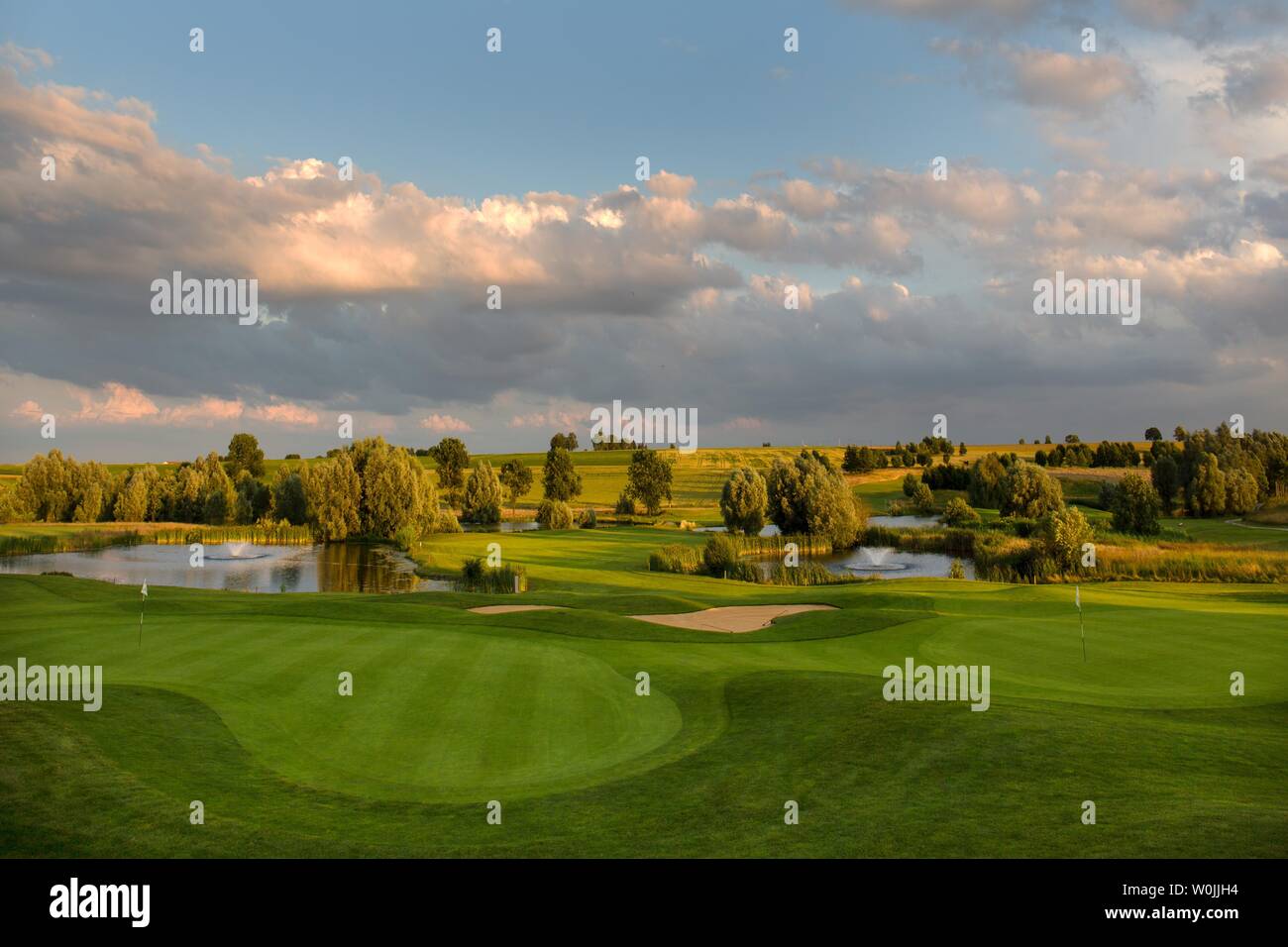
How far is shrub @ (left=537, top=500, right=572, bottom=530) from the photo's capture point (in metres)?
75.6

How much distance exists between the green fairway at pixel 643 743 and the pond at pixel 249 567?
26.1 meters

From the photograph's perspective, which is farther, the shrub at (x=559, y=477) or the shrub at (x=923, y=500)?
the shrub at (x=559, y=477)

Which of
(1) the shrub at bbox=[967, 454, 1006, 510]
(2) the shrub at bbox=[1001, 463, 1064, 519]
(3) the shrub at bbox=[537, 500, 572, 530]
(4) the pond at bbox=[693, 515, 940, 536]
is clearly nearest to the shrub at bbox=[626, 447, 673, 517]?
(4) the pond at bbox=[693, 515, 940, 536]

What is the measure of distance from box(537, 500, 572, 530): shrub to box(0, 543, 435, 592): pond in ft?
50.7

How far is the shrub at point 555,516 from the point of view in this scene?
75562 millimetres

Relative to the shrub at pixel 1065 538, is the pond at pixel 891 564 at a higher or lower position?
lower

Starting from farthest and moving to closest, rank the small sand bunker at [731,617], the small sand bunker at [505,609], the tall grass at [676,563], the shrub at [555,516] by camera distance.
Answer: the shrub at [555,516], the tall grass at [676,563], the small sand bunker at [505,609], the small sand bunker at [731,617]

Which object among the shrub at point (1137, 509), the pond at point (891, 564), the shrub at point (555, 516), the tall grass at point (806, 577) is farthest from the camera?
the shrub at point (555, 516)

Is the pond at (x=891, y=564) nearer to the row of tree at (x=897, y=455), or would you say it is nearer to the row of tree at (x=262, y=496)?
the row of tree at (x=262, y=496)

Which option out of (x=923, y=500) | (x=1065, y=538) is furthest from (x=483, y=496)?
(x=1065, y=538)

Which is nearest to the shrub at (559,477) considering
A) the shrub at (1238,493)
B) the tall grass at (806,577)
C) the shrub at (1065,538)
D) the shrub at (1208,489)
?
the tall grass at (806,577)

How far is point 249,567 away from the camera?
55.0 metres

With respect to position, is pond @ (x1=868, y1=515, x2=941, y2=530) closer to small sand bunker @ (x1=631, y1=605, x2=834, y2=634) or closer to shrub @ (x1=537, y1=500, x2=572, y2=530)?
shrub @ (x1=537, y1=500, x2=572, y2=530)
